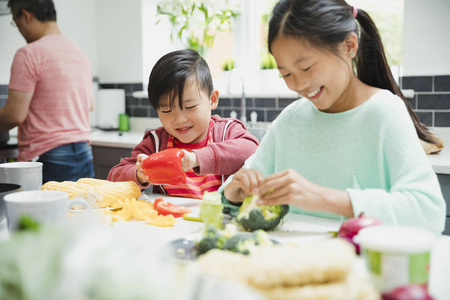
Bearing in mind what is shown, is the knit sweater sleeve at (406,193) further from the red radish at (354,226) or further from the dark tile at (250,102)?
the dark tile at (250,102)

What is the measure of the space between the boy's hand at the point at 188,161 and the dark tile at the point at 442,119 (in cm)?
157

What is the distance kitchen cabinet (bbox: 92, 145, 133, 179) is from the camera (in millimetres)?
3067

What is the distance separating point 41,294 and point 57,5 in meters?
3.54

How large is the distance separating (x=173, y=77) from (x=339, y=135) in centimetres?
60

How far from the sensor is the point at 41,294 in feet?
1.63

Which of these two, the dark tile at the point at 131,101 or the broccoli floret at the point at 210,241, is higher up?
the dark tile at the point at 131,101

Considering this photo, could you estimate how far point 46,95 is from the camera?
2533 millimetres

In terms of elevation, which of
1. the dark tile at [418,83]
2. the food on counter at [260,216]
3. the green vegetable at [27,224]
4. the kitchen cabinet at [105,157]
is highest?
the dark tile at [418,83]

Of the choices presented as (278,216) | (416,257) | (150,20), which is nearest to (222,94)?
(150,20)

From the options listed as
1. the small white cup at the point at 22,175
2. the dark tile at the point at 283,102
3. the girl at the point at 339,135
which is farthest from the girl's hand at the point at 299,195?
the dark tile at the point at 283,102

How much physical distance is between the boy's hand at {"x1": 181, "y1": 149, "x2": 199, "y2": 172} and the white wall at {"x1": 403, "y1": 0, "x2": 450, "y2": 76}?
1564mm

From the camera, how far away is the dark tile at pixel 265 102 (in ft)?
10.2

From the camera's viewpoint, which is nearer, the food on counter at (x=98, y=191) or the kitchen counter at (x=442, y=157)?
the food on counter at (x=98, y=191)

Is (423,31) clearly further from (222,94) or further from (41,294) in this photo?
(41,294)
